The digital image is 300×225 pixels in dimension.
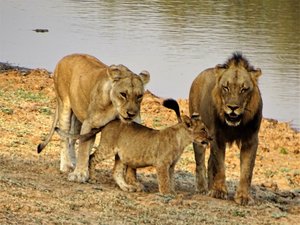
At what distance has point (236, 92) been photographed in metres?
8.59

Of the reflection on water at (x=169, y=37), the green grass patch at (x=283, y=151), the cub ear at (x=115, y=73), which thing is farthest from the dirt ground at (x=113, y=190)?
the reflection on water at (x=169, y=37)

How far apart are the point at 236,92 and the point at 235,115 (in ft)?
0.74

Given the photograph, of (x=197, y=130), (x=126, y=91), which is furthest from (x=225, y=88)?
(x=126, y=91)

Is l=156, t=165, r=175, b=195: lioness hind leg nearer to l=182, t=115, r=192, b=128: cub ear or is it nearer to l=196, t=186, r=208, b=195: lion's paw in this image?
l=182, t=115, r=192, b=128: cub ear

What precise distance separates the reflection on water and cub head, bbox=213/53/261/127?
781 centimetres

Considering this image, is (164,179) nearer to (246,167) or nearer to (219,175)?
(219,175)

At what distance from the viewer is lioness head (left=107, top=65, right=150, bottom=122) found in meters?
8.34

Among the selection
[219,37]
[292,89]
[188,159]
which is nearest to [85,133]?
[188,159]

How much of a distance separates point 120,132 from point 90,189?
2.01 feet

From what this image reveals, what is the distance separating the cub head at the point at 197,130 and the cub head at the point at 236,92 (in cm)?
27

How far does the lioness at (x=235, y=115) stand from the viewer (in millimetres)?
8602

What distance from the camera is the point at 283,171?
1223 centimetres

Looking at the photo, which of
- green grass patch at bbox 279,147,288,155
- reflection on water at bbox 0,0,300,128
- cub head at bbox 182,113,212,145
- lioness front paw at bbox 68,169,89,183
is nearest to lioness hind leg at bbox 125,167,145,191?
lioness front paw at bbox 68,169,89,183

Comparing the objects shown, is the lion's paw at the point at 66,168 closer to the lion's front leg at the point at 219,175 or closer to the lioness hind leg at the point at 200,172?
the lioness hind leg at the point at 200,172
